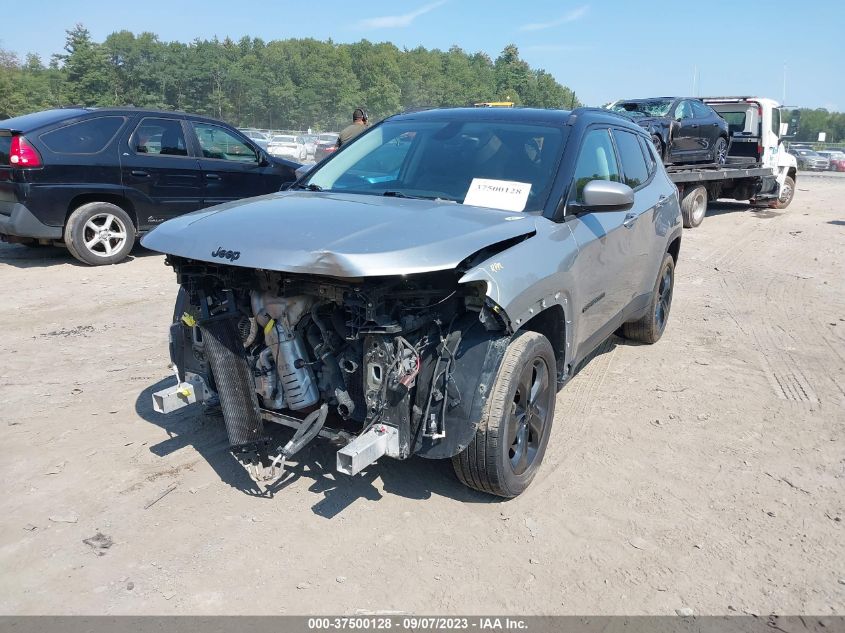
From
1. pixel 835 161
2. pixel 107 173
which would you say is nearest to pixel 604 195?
pixel 107 173

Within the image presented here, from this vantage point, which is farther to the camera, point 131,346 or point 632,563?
point 131,346

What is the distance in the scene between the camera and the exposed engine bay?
2.92m

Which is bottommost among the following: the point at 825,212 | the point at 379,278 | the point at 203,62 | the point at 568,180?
the point at 825,212

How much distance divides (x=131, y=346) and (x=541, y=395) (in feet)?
12.0

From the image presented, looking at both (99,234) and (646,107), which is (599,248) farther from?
(646,107)

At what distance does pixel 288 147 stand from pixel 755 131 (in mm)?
22750

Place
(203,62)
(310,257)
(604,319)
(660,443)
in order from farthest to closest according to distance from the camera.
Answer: (203,62) < (604,319) < (660,443) < (310,257)

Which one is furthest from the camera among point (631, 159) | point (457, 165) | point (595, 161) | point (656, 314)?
point (656, 314)

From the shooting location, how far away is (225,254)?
2912mm

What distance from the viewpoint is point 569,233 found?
3.72 meters

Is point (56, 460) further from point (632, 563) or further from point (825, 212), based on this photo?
point (825, 212)

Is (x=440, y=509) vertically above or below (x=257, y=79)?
below

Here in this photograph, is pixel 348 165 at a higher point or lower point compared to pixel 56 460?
higher

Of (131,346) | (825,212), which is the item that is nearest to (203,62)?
(825,212)
